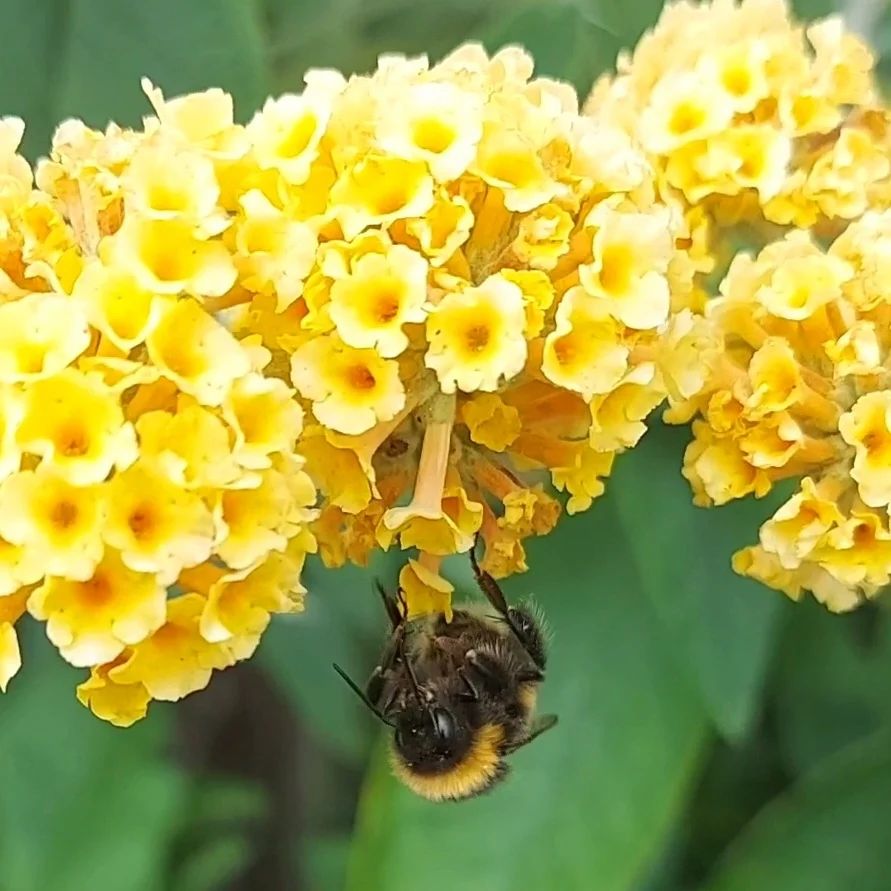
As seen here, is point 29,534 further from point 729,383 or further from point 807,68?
point 807,68

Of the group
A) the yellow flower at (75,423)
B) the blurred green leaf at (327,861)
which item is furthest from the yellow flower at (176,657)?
the blurred green leaf at (327,861)

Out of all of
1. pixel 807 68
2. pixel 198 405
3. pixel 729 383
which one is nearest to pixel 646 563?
pixel 729 383

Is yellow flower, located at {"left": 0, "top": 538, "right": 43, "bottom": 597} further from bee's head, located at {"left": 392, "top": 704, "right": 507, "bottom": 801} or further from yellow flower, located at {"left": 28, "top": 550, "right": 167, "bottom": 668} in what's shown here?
bee's head, located at {"left": 392, "top": 704, "right": 507, "bottom": 801}

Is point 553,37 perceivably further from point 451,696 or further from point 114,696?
point 114,696

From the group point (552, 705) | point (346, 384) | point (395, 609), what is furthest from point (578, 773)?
point (346, 384)

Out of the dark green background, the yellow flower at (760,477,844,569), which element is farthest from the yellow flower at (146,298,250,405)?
the dark green background

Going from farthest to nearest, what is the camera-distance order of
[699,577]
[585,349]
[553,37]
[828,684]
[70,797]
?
[828,684], [70,797], [553,37], [699,577], [585,349]

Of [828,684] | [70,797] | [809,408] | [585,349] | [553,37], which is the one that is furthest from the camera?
[828,684]
